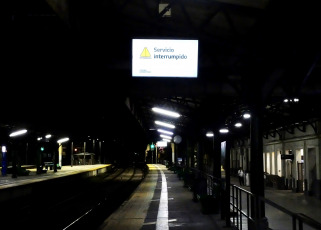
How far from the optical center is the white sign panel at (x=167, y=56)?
1317cm

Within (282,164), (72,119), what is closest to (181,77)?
(282,164)

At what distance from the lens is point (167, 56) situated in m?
13.3

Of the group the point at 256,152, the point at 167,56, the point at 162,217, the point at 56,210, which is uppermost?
the point at 167,56

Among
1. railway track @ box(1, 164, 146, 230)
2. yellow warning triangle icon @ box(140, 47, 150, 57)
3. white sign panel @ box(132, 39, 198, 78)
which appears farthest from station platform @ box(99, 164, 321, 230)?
yellow warning triangle icon @ box(140, 47, 150, 57)

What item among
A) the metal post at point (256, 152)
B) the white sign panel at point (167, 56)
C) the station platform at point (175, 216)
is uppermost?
the white sign panel at point (167, 56)

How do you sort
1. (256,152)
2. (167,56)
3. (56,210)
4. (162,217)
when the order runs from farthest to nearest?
(56,210)
(162,217)
(167,56)
(256,152)

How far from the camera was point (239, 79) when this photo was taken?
50.8ft

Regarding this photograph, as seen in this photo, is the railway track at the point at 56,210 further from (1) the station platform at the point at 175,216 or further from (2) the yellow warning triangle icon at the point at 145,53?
(2) the yellow warning triangle icon at the point at 145,53

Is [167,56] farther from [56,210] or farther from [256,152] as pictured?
[56,210]

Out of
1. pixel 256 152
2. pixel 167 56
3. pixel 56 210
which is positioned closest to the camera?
pixel 256 152

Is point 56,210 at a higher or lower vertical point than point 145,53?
lower

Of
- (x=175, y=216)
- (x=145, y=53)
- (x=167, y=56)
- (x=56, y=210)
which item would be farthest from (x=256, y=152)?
(x=56, y=210)

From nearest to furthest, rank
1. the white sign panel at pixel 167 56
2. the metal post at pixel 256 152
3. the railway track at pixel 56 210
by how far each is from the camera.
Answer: the metal post at pixel 256 152 → the white sign panel at pixel 167 56 → the railway track at pixel 56 210

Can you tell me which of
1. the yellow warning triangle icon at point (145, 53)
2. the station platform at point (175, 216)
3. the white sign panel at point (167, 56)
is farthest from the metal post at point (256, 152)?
the yellow warning triangle icon at point (145, 53)
